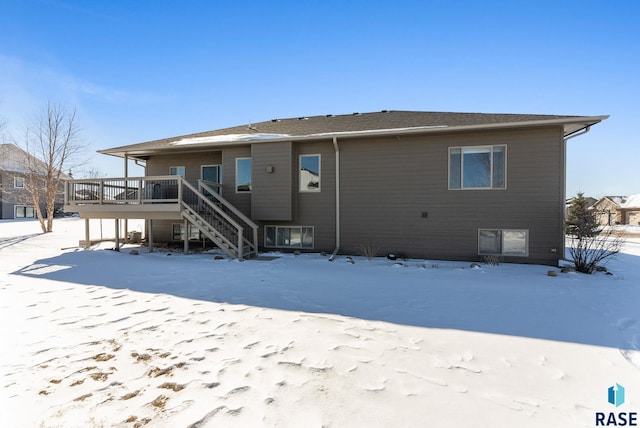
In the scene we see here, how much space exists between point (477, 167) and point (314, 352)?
7.88 m

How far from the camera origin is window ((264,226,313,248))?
10094 millimetres

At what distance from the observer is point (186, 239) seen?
9.95 metres

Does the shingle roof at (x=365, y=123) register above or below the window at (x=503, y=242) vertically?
above

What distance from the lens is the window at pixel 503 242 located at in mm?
8266

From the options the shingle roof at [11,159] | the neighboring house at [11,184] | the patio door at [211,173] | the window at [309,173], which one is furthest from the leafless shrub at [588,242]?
the neighboring house at [11,184]

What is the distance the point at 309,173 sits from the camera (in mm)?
10016

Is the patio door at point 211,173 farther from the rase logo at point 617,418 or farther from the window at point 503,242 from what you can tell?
the rase logo at point 617,418

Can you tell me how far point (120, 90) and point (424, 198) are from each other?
1357 cm

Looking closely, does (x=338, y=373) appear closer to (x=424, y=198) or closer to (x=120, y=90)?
(x=424, y=198)

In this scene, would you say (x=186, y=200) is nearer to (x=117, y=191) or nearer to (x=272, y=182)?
(x=117, y=191)

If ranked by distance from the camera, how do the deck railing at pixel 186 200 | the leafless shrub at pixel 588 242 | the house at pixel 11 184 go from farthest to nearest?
the house at pixel 11 184 < the deck railing at pixel 186 200 < the leafless shrub at pixel 588 242

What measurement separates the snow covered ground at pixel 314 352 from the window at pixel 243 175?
5059 mm

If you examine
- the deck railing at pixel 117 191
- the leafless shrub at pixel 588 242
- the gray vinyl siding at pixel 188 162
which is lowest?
the leafless shrub at pixel 588 242

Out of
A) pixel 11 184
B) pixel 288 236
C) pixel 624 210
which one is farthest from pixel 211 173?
pixel 624 210
